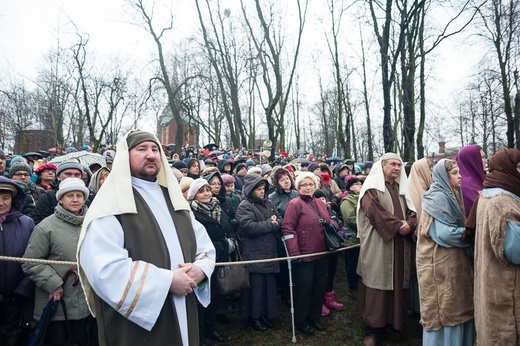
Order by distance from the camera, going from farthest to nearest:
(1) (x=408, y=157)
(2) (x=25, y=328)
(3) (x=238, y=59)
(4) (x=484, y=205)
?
(3) (x=238, y=59) → (1) (x=408, y=157) → (2) (x=25, y=328) → (4) (x=484, y=205)

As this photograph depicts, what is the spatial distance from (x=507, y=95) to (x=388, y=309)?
21174 mm

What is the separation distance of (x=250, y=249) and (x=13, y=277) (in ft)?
8.51

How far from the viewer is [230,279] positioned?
3.99 m

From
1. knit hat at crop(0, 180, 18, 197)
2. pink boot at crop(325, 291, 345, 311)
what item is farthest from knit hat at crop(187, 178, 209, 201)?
pink boot at crop(325, 291, 345, 311)

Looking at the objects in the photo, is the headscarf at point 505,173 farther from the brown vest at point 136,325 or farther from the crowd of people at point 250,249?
the brown vest at point 136,325

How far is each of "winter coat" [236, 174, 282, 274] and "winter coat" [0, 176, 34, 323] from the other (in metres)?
2.36

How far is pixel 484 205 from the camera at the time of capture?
296 cm

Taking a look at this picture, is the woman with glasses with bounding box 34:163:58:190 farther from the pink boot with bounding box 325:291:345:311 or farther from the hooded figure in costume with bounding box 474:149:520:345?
the hooded figure in costume with bounding box 474:149:520:345

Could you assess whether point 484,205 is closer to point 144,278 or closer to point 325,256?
point 325,256

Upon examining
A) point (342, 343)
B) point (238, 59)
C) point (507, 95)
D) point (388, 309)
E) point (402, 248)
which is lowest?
point (342, 343)

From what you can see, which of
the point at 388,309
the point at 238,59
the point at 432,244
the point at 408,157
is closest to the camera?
the point at 432,244

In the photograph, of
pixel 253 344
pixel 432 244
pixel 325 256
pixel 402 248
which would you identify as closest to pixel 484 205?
pixel 432 244

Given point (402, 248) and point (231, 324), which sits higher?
point (402, 248)

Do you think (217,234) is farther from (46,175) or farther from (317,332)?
(46,175)
